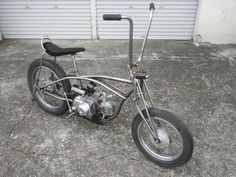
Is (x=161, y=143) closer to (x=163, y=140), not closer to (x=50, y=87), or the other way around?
(x=163, y=140)

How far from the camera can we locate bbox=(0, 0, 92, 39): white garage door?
4762 millimetres

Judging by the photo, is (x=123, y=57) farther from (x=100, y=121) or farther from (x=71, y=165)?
(x=71, y=165)

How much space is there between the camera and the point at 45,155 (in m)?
2.39

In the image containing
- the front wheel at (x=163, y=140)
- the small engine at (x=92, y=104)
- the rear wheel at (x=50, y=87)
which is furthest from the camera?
the rear wheel at (x=50, y=87)

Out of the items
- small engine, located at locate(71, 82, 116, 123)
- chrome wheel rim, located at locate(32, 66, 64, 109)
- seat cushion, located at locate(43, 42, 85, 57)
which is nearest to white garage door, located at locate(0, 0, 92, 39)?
chrome wheel rim, located at locate(32, 66, 64, 109)

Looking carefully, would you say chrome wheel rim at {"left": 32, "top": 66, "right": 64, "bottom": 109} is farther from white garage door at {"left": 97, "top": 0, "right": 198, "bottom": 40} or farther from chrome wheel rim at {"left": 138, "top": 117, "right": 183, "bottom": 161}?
white garage door at {"left": 97, "top": 0, "right": 198, "bottom": 40}

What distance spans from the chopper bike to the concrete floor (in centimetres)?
15

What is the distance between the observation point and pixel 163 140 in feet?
7.13

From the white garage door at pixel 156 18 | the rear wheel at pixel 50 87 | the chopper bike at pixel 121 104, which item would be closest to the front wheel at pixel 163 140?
the chopper bike at pixel 121 104

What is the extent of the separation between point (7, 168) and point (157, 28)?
12.4ft

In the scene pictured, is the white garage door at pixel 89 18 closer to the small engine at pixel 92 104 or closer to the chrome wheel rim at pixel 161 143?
the small engine at pixel 92 104

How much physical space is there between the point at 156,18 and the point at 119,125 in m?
2.84

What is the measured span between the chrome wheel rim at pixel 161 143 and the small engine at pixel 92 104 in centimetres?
40

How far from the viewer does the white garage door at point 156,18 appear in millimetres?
4680
